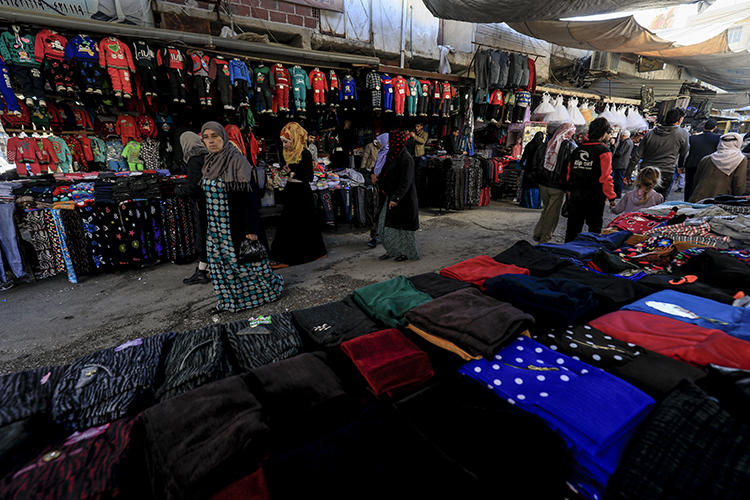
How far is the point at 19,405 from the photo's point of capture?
3.04 ft

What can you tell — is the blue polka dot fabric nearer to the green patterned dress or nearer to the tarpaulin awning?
the green patterned dress

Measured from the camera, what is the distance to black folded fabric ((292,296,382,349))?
1.32 metres

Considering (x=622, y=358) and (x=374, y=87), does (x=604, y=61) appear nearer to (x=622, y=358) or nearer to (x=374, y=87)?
(x=374, y=87)

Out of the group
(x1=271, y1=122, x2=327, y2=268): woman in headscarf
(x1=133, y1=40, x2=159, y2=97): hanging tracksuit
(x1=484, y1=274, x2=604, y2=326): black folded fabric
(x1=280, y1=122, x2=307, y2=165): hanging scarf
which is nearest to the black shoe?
(x1=271, y1=122, x2=327, y2=268): woman in headscarf

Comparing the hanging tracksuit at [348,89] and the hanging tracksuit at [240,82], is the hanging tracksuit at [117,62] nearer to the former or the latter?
the hanging tracksuit at [240,82]

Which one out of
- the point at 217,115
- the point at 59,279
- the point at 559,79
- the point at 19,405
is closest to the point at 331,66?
the point at 217,115

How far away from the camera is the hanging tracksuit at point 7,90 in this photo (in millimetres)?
4312

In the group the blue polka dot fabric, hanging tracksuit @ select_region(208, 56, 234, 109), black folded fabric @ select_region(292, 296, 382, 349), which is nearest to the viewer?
the blue polka dot fabric

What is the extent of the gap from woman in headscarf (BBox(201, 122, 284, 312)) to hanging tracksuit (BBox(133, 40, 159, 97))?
277 cm

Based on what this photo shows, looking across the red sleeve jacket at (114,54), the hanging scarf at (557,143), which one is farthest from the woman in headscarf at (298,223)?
the hanging scarf at (557,143)

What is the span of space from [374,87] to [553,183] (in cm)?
378

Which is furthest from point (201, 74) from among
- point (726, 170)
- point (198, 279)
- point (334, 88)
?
point (726, 170)

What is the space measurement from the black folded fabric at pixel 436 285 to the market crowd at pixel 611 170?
112 inches

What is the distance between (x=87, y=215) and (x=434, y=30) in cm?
963
